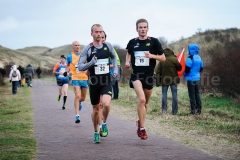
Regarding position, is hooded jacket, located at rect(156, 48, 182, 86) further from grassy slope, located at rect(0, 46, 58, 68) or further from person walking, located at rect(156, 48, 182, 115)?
grassy slope, located at rect(0, 46, 58, 68)

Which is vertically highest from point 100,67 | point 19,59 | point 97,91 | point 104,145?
point 19,59

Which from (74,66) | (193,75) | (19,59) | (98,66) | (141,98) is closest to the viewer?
(98,66)

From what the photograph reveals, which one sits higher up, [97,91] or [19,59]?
[19,59]

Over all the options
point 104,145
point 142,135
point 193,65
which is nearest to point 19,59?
point 193,65

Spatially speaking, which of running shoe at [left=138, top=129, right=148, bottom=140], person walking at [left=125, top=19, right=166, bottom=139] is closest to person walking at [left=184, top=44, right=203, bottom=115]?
person walking at [left=125, top=19, right=166, bottom=139]

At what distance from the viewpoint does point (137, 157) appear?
6746 millimetres

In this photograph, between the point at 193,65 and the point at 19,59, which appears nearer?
the point at 193,65

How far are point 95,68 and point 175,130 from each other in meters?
2.88

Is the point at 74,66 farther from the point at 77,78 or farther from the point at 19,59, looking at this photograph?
the point at 19,59

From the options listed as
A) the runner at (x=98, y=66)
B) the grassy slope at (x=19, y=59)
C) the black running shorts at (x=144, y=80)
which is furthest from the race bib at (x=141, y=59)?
the grassy slope at (x=19, y=59)

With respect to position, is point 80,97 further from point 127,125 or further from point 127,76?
point 127,76

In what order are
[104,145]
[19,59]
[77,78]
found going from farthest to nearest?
[19,59]
[77,78]
[104,145]

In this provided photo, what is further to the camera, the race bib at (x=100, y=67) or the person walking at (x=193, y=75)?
the person walking at (x=193, y=75)

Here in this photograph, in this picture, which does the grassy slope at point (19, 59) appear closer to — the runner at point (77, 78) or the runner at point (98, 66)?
the runner at point (77, 78)
